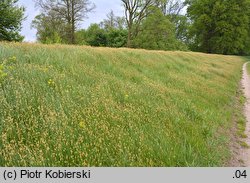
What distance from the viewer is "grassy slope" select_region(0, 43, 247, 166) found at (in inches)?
123

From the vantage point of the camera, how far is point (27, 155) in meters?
2.91

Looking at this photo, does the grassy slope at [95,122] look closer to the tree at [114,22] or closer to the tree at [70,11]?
→ the tree at [70,11]

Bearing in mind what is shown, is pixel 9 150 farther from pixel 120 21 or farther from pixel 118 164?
pixel 120 21

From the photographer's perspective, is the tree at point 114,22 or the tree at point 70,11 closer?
the tree at point 70,11

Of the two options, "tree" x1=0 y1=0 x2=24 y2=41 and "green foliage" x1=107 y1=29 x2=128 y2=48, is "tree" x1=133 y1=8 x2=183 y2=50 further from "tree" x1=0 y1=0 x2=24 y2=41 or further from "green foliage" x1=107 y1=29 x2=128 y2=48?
"tree" x1=0 y1=0 x2=24 y2=41

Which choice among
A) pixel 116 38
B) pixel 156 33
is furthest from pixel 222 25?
pixel 116 38

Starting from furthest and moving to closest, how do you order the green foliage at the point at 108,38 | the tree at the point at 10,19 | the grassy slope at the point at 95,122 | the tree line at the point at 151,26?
the green foliage at the point at 108,38
the tree line at the point at 151,26
the tree at the point at 10,19
the grassy slope at the point at 95,122

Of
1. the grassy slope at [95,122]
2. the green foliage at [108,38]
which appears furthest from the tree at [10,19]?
the green foliage at [108,38]

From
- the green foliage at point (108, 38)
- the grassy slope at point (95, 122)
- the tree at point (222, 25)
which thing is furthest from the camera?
the tree at point (222, 25)

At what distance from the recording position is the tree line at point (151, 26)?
109 ft

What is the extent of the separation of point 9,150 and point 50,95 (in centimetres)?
166

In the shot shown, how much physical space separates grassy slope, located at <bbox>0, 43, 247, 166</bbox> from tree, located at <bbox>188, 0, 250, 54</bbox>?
5406 centimetres

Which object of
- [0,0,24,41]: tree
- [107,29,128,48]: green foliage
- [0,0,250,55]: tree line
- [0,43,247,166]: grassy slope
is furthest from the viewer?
[107,29,128,48]: green foliage

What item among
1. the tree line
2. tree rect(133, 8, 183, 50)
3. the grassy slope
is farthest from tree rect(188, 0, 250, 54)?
the grassy slope
